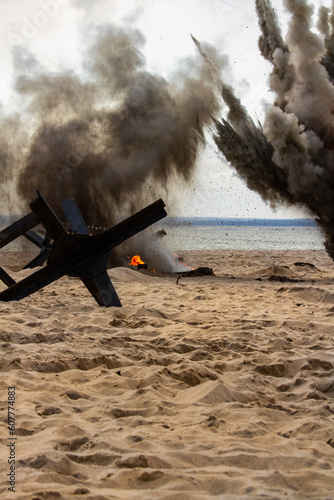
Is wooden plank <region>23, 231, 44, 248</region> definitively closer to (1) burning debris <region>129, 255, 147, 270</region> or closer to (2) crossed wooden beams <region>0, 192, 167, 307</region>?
(2) crossed wooden beams <region>0, 192, 167, 307</region>

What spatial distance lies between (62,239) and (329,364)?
11.8 ft

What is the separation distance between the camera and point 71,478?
2.17m

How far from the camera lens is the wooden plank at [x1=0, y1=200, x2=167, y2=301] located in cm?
571

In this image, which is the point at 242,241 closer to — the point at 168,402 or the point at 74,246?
the point at 74,246

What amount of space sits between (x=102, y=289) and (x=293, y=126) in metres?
7.26

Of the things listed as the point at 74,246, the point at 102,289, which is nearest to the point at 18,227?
the point at 74,246

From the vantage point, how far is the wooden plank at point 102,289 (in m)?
6.18

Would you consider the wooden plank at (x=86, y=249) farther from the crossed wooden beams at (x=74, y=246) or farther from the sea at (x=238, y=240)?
the sea at (x=238, y=240)

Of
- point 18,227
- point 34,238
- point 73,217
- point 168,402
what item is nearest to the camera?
point 168,402

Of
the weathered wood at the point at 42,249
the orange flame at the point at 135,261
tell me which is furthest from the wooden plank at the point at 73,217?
the orange flame at the point at 135,261

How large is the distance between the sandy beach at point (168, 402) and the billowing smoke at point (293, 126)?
5852mm

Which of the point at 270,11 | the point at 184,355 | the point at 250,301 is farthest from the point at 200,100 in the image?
the point at 184,355

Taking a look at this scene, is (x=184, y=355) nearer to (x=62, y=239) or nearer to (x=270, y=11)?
(x=62, y=239)

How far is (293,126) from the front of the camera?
11.0 metres
